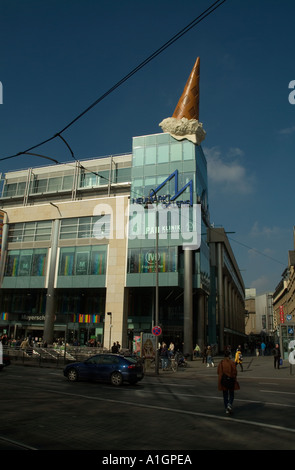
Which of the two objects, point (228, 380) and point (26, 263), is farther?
point (26, 263)

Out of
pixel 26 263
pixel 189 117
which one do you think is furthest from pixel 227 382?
pixel 26 263

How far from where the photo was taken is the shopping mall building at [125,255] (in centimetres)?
3947

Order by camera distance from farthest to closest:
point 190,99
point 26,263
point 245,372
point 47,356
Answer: point 26,263
point 190,99
point 47,356
point 245,372

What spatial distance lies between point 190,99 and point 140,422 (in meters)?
42.3

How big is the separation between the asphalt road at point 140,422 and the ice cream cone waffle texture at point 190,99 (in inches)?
1470

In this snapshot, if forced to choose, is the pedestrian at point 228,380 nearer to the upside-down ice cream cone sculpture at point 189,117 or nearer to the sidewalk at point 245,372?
the sidewalk at point 245,372

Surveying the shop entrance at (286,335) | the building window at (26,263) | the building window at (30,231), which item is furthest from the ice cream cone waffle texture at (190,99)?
the shop entrance at (286,335)

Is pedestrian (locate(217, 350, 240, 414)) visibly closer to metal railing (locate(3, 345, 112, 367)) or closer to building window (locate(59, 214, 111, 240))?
metal railing (locate(3, 345, 112, 367))

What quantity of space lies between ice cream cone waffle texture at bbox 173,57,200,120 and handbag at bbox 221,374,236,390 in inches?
1534

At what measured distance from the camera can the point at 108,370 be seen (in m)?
16.3

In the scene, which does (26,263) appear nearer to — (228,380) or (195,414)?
(195,414)

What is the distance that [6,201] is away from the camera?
59219mm

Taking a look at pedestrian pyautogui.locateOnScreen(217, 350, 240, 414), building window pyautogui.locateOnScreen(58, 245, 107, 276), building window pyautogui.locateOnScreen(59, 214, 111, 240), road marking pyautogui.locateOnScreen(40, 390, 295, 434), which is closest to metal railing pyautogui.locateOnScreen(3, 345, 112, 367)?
building window pyautogui.locateOnScreen(58, 245, 107, 276)

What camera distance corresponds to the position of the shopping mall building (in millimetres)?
39469
